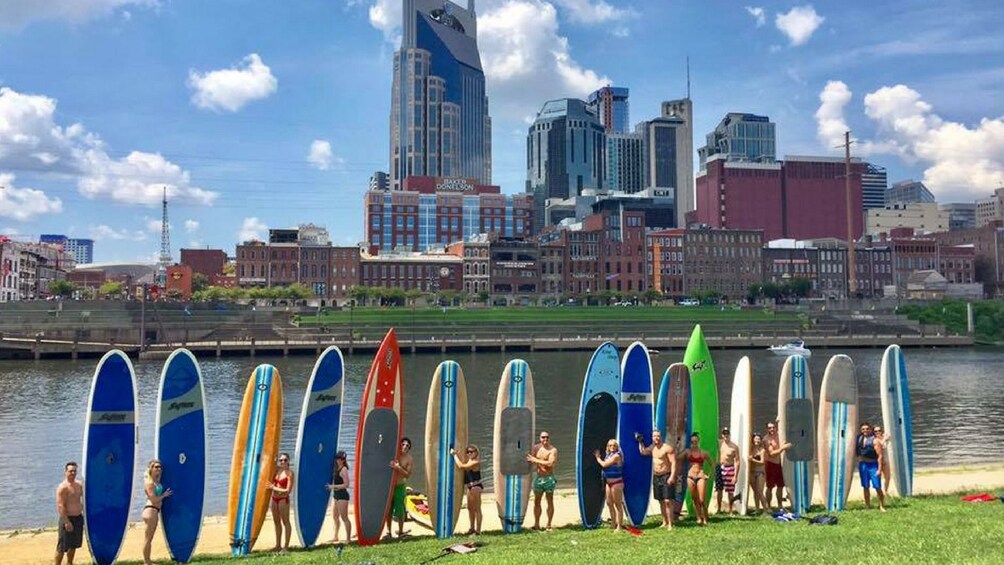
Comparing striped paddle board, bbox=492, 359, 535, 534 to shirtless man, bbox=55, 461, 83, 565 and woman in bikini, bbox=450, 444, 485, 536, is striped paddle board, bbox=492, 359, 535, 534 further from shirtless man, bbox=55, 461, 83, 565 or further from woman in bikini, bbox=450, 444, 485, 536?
shirtless man, bbox=55, 461, 83, 565

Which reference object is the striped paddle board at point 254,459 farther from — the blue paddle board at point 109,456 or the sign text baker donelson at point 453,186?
the sign text baker donelson at point 453,186

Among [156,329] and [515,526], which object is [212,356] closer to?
[156,329]

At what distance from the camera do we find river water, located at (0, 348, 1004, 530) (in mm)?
20656

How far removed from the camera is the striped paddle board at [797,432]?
13.4m

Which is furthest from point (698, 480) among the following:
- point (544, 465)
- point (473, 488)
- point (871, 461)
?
point (473, 488)

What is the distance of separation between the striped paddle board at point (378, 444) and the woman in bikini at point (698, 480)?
481cm

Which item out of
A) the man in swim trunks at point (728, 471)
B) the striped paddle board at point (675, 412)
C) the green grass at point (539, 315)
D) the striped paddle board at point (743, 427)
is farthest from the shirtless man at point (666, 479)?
the green grass at point (539, 315)

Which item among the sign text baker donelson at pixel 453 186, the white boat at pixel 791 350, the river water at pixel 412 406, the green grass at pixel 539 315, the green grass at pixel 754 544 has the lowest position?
the river water at pixel 412 406

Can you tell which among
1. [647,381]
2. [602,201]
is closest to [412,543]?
[647,381]

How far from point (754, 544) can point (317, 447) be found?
6.98 meters

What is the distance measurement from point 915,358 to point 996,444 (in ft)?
151

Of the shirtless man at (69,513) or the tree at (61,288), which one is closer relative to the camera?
the shirtless man at (69,513)

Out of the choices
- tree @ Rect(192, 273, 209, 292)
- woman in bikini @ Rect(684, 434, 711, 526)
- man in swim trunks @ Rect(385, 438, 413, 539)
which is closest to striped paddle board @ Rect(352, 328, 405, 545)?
man in swim trunks @ Rect(385, 438, 413, 539)

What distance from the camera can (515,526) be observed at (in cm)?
1230
